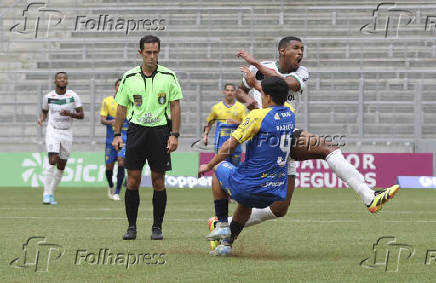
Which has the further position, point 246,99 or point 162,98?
point 162,98

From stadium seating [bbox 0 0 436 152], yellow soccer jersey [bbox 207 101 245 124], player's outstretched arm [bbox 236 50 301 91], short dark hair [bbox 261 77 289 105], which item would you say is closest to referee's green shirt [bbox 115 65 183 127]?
player's outstretched arm [bbox 236 50 301 91]

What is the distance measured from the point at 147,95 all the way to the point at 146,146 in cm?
A: 56

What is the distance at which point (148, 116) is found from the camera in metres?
11.1

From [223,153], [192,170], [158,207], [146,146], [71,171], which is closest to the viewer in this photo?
[223,153]

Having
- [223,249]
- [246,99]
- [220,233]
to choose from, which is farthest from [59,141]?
[223,249]

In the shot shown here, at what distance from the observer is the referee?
11.1 m

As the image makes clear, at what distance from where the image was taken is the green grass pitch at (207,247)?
26.4 feet

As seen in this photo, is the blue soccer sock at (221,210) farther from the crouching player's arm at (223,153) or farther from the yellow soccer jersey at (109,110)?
the yellow soccer jersey at (109,110)

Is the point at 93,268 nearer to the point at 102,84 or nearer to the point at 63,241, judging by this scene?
the point at 63,241

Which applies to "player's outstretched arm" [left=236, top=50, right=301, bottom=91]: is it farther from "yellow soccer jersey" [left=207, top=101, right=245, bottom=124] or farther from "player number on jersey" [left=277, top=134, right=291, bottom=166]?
"yellow soccer jersey" [left=207, top=101, right=245, bottom=124]

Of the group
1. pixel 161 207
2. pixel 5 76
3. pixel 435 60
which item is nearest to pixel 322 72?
pixel 435 60

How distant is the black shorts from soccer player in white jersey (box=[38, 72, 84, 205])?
7.60 meters

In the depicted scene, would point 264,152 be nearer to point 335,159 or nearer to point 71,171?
point 335,159

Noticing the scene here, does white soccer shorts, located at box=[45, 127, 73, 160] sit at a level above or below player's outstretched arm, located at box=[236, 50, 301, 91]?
below
